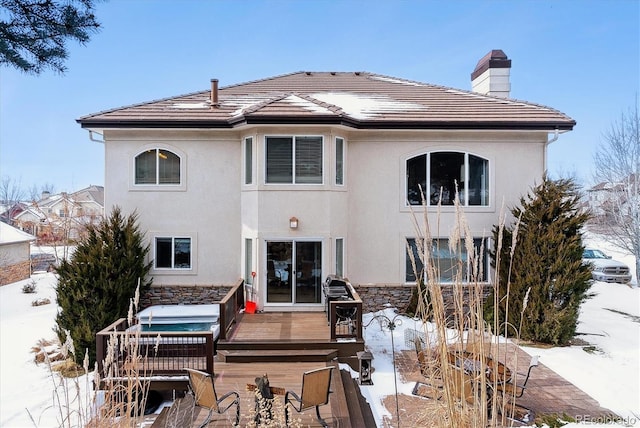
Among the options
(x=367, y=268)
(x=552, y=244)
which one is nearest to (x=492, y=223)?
(x=552, y=244)

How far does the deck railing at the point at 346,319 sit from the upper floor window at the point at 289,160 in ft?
11.8

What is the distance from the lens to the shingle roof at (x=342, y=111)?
33.6ft

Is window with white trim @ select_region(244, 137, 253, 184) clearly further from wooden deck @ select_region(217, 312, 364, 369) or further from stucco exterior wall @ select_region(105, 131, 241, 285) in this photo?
wooden deck @ select_region(217, 312, 364, 369)

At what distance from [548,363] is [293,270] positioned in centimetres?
651

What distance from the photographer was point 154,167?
36.8 feet

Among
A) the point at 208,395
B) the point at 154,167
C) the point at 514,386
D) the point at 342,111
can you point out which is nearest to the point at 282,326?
the point at 208,395

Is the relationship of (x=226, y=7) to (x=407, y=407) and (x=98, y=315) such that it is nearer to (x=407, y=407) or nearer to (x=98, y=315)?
(x=98, y=315)

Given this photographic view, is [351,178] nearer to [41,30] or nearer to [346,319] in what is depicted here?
[346,319]

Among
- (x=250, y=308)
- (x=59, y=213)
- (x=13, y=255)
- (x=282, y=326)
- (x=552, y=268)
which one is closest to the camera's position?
(x=282, y=326)

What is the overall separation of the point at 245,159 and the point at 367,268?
4.86 meters

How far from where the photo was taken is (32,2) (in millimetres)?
3225

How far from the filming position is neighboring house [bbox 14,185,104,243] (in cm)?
2777

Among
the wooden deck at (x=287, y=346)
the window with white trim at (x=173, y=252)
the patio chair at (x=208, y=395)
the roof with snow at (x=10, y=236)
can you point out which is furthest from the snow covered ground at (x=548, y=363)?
the roof with snow at (x=10, y=236)

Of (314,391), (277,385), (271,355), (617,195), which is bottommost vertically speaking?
(277,385)
